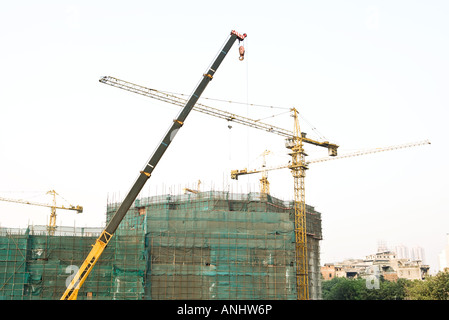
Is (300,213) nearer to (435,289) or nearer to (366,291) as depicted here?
(435,289)

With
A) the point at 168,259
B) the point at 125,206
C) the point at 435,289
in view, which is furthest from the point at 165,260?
the point at 435,289

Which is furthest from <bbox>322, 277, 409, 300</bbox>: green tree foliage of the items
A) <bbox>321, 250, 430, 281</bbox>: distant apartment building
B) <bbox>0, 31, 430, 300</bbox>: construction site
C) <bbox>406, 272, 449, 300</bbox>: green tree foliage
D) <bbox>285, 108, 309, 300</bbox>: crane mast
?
<bbox>0, 31, 430, 300</bbox>: construction site

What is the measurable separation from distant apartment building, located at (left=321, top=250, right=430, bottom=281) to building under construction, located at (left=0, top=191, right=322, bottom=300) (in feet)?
246

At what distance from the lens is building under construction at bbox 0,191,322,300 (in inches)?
1583

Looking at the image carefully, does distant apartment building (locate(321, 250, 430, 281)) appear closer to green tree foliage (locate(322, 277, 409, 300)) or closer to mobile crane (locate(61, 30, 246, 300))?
green tree foliage (locate(322, 277, 409, 300))

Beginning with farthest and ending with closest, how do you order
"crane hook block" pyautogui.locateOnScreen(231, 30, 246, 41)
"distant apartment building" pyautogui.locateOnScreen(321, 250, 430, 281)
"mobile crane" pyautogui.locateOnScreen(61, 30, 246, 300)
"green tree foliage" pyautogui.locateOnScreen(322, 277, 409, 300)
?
"distant apartment building" pyautogui.locateOnScreen(321, 250, 430, 281) < "green tree foliage" pyautogui.locateOnScreen(322, 277, 409, 300) < "crane hook block" pyautogui.locateOnScreen(231, 30, 246, 41) < "mobile crane" pyautogui.locateOnScreen(61, 30, 246, 300)

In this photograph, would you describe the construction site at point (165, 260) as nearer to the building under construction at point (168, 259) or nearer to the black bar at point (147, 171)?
the building under construction at point (168, 259)

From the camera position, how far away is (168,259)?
42.3 m

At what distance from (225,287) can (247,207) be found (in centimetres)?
1366

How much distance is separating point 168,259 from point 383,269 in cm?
10048

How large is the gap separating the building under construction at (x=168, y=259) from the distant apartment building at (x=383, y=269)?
7501 centimetres

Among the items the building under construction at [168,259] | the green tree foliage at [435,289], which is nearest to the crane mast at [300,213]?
the building under construction at [168,259]
